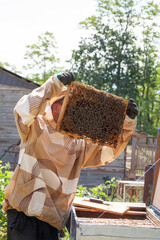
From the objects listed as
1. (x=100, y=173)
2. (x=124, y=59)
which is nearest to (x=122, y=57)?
(x=124, y=59)

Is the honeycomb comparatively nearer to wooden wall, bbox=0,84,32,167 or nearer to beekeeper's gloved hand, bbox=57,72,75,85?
beekeeper's gloved hand, bbox=57,72,75,85

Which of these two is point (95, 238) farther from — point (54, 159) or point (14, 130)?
point (14, 130)

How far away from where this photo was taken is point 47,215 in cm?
257

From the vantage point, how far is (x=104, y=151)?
3115mm

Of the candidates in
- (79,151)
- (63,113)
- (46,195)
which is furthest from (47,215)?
(63,113)

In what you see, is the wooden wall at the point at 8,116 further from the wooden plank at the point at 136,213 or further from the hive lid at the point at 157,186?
the wooden plank at the point at 136,213

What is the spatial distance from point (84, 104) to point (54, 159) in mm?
665

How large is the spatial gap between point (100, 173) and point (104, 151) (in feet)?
34.7

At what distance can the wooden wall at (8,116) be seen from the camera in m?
12.2

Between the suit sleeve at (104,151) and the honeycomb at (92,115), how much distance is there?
0.30 ft

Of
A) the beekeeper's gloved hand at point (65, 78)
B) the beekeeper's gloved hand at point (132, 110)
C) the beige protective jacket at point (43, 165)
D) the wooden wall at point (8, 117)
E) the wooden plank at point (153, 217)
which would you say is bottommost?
the wooden wall at point (8, 117)

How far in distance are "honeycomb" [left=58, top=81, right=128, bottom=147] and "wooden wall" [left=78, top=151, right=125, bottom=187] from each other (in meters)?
10.2

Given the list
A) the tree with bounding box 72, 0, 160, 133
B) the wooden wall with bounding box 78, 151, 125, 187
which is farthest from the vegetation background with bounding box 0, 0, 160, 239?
the wooden wall with bounding box 78, 151, 125, 187

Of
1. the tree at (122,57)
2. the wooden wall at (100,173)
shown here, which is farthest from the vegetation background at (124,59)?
the wooden wall at (100,173)
